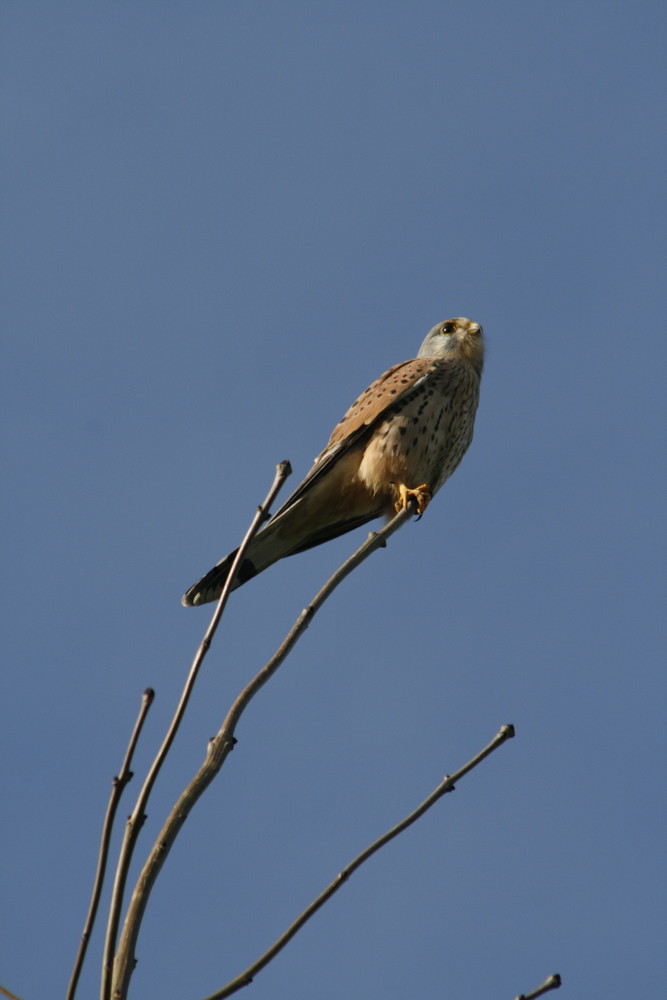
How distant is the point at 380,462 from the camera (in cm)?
436

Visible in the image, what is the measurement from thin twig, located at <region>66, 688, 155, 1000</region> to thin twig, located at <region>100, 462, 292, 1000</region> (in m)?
0.03

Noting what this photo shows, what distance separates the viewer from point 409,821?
1.63 meters

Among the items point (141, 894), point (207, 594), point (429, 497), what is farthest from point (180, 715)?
point (429, 497)

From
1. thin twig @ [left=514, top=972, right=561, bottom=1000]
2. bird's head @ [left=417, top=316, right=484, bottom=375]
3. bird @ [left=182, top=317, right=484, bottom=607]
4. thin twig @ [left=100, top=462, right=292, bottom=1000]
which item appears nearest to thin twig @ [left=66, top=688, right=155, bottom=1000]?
thin twig @ [left=100, top=462, right=292, bottom=1000]

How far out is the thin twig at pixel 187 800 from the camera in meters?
1.51

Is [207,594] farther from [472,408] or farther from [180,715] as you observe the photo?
[180,715]

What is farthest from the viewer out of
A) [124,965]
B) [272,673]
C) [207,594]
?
[207,594]

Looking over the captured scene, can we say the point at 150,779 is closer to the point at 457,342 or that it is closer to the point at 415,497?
the point at 415,497

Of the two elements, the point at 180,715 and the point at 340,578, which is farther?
the point at 340,578

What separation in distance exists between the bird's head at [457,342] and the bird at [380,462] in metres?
0.33

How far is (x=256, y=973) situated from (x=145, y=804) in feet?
0.88

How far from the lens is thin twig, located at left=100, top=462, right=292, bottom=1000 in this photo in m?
1.44

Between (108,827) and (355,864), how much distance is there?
0.36 metres

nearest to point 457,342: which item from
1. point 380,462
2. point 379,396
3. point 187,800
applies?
point 379,396
